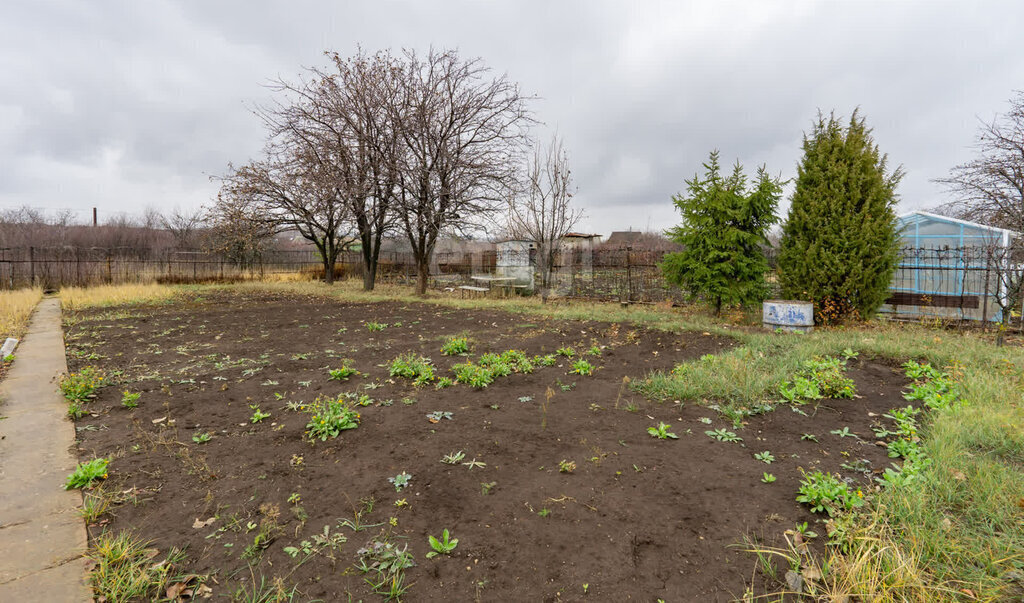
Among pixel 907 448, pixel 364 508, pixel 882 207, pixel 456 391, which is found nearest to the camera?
pixel 364 508

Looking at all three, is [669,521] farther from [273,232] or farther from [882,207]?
[273,232]

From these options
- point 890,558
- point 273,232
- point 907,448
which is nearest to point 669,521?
point 890,558

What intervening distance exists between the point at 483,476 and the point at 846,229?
8173 mm

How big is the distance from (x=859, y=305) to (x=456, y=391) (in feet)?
25.0

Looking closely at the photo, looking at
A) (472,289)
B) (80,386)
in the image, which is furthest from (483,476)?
(472,289)

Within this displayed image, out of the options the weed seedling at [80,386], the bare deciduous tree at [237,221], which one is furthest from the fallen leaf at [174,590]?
the bare deciduous tree at [237,221]

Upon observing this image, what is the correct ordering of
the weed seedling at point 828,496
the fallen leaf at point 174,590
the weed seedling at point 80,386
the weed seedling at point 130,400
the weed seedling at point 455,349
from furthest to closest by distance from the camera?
the weed seedling at point 455,349 → the weed seedling at point 80,386 → the weed seedling at point 130,400 → the weed seedling at point 828,496 → the fallen leaf at point 174,590

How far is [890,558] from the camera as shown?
187 cm

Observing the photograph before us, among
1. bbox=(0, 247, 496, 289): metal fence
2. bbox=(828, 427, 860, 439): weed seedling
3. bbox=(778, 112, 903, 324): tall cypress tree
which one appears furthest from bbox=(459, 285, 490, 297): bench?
bbox=(828, 427, 860, 439): weed seedling

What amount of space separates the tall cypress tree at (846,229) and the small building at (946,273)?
1474 mm

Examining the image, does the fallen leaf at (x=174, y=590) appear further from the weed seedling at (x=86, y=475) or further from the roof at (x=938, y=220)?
the roof at (x=938, y=220)

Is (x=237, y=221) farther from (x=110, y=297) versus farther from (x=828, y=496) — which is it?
(x=828, y=496)

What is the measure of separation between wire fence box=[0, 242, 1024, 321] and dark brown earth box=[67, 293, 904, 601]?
5723 mm

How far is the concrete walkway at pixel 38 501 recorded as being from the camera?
6.29 feet
